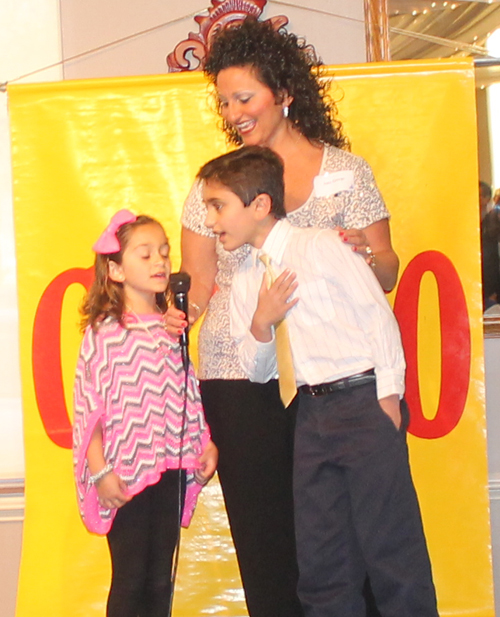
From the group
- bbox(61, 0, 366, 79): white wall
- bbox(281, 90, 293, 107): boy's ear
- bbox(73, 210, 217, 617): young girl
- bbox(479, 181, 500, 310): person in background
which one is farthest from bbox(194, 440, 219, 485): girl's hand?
bbox(61, 0, 366, 79): white wall

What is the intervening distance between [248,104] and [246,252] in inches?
13.8

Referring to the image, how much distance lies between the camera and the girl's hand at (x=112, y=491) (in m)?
1.83

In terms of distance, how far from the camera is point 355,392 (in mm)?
1730

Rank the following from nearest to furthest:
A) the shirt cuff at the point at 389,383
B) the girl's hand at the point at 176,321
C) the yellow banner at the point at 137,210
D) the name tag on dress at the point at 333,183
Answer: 1. the shirt cuff at the point at 389,383
2. the girl's hand at the point at 176,321
3. the name tag on dress at the point at 333,183
4. the yellow banner at the point at 137,210

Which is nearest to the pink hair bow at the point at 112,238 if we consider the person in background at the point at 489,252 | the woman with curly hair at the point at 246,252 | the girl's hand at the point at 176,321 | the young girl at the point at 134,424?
the young girl at the point at 134,424

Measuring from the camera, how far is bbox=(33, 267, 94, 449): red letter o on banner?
2.40 meters

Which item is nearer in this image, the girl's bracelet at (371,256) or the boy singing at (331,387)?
the boy singing at (331,387)

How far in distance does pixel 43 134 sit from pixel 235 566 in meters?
1.44

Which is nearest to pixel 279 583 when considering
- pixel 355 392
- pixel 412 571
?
pixel 412 571

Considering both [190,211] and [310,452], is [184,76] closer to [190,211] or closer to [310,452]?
[190,211]

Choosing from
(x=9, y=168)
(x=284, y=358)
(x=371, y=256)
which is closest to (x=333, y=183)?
(x=371, y=256)

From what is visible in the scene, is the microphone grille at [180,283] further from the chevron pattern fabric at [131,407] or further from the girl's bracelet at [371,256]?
the girl's bracelet at [371,256]

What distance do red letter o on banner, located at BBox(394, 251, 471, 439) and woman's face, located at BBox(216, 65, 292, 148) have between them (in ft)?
2.41

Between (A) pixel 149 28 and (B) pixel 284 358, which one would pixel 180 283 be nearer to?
(B) pixel 284 358
